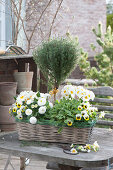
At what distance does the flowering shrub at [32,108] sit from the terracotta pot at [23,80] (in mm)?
753

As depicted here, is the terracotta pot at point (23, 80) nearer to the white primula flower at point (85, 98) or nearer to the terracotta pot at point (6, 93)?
the terracotta pot at point (6, 93)

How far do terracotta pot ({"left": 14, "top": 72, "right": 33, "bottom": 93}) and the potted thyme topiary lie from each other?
0.17m

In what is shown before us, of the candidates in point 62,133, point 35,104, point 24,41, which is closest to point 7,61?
point 35,104

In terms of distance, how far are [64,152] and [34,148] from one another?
0.68 ft

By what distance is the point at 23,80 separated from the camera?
312cm

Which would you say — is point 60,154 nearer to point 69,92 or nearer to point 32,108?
point 32,108

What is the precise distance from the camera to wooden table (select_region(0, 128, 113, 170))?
76.7 inches

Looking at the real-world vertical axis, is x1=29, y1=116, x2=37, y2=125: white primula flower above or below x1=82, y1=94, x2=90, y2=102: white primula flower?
below

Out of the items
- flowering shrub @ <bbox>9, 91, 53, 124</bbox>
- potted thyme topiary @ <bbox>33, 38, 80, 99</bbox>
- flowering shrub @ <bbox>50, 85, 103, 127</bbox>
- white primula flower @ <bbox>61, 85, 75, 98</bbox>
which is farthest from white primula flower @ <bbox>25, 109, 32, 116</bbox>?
potted thyme topiary @ <bbox>33, 38, 80, 99</bbox>

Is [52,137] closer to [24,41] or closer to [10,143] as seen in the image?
[10,143]

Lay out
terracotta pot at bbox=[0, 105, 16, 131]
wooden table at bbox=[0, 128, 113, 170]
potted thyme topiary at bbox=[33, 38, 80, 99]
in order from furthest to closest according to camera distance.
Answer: potted thyme topiary at bbox=[33, 38, 80, 99]
terracotta pot at bbox=[0, 105, 16, 131]
wooden table at bbox=[0, 128, 113, 170]

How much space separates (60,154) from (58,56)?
1138mm

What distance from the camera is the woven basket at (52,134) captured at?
2203mm

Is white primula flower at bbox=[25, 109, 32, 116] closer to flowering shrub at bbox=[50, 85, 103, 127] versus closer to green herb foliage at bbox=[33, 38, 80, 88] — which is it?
flowering shrub at bbox=[50, 85, 103, 127]
